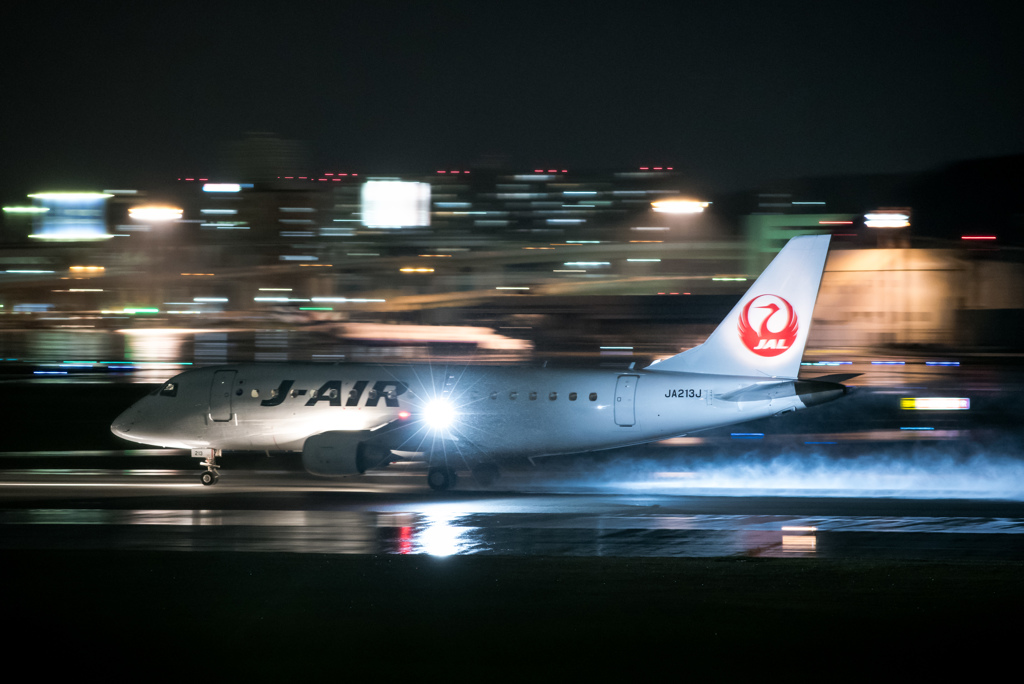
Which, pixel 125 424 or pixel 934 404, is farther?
pixel 934 404

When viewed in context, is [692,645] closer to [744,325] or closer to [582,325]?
[744,325]

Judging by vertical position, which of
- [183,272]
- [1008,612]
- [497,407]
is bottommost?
[1008,612]

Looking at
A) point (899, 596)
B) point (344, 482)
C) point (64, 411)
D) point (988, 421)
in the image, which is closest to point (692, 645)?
point (899, 596)

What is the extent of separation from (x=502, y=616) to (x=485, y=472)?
44.7 feet

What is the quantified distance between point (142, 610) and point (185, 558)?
3232 mm

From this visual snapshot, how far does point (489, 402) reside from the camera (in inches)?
970

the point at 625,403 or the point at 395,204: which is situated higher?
the point at 395,204

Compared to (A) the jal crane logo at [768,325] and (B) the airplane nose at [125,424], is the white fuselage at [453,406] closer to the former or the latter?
(B) the airplane nose at [125,424]

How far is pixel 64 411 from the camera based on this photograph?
4388 centimetres

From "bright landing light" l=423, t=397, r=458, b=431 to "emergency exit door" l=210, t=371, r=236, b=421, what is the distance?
20.1ft

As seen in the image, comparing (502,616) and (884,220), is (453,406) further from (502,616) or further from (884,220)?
(884,220)

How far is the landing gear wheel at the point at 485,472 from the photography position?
82.2 ft

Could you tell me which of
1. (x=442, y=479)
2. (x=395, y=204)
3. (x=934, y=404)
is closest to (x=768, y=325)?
(x=442, y=479)

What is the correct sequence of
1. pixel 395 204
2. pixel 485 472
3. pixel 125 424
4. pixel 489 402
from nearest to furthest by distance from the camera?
1. pixel 489 402
2. pixel 485 472
3. pixel 125 424
4. pixel 395 204
